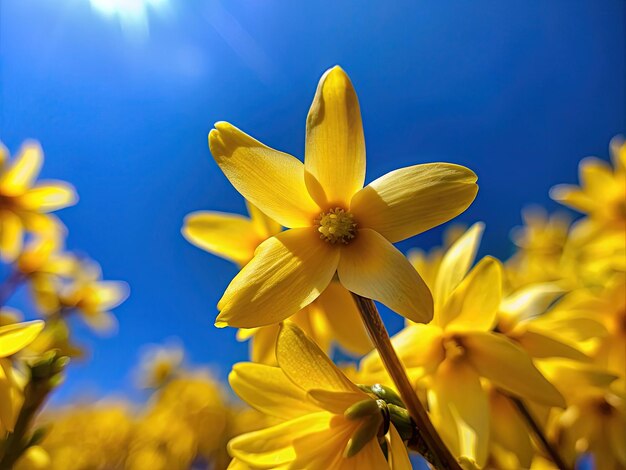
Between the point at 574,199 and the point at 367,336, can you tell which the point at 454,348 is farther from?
the point at 574,199

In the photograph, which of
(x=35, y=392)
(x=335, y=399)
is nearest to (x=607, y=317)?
(x=335, y=399)

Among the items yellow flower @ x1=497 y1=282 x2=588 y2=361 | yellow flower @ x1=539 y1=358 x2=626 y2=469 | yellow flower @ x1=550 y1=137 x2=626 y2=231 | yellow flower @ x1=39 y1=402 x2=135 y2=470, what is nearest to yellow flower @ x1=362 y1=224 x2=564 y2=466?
yellow flower @ x1=497 y1=282 x2=588 y2=361

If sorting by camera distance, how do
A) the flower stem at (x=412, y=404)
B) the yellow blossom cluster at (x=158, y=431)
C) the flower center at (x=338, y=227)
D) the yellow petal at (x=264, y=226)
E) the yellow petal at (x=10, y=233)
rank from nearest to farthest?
the flower stem at (x=412, y=404) < the flower center at (x=338, y=227) < the yellow petal at (x=264, y=226) < the yellow petal at (x=10, y=233) < the yellow blossom cluster at (x=158, y=431)

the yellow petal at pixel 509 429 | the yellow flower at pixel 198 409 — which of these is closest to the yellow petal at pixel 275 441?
the yellow petal at pixel 509 429

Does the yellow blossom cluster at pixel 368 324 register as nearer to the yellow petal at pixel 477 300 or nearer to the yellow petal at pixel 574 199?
the yellow petal at pixel 477 300

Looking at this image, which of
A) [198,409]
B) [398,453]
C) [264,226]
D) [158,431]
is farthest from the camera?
[198,409]

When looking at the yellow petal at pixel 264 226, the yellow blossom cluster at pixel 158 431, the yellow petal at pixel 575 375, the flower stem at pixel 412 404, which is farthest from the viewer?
the yellow blossom cluster at pixel 158 431
